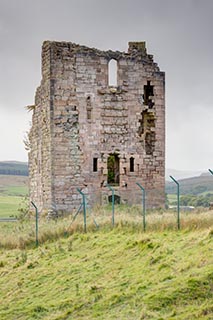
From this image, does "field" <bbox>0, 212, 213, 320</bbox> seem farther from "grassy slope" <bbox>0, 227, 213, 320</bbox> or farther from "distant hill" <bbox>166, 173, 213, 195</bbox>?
"distant hill" <bbox>166, 173, 213, 195</bbox>

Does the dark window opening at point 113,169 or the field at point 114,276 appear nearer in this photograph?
the field at point 114,276

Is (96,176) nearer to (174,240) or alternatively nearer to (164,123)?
(164,123)

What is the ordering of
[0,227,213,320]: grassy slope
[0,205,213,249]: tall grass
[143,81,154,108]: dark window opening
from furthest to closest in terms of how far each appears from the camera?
1. [143,81,154,108]: dark window opening
2. [0,205,213,249]: tall grass
3. [0,227,213,320]: grassy slope

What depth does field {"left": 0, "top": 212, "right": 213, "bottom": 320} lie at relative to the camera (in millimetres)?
10758

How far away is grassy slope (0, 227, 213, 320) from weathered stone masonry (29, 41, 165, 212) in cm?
607

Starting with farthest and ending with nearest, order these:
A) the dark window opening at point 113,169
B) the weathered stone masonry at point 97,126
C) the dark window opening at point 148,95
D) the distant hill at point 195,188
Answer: the dark window opening at point 148,95
the dark window opening at point 113,169
the weathered stone masonry at point 97,126
the distant hill at point 195,188

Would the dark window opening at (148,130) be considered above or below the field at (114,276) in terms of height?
above

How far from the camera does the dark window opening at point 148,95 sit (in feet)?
82.9

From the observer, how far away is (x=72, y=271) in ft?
48.1

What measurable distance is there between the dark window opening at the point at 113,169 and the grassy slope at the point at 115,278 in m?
7.12

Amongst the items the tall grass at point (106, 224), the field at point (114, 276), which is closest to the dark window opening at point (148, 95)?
the tall grass at point (106, 224)

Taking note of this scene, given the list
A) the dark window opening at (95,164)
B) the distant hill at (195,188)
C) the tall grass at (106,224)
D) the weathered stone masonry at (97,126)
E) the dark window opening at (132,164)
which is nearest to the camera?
the tall grass at (106,224)

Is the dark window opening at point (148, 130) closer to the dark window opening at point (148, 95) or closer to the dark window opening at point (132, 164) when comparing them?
the dark window opening at point (148, 95)

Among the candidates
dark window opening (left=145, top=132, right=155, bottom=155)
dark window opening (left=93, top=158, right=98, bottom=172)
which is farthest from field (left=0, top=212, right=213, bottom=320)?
dark window opening (left=145, top=132, right=155, bottom=155)
